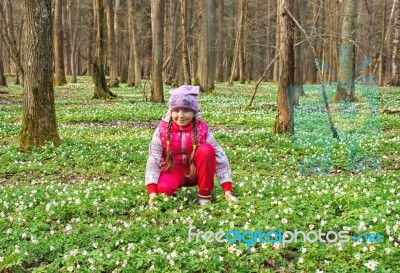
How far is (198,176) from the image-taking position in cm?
656

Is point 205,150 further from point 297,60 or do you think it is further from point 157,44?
point 157,44

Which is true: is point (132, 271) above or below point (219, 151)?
below

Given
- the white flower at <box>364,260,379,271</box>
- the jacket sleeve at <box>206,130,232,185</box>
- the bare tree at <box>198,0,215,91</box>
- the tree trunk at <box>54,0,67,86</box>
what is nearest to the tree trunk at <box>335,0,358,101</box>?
the bare tree at <box>198,0,215,91</box>

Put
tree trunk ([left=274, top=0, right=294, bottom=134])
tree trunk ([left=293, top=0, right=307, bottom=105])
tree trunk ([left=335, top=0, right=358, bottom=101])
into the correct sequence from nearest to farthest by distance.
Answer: tree trunk ([left=274, top=0, right=294, bottom=134])
tree trunk ([left=293, top=0, right=307, bottom=105])
tree trunk ([left=335, top=0, right=358, bottom=101])

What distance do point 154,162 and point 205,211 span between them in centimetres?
111

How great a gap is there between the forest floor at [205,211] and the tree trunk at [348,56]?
10177 millimetres

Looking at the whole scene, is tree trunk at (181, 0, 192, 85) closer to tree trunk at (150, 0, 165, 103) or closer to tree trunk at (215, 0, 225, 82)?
tree trunk at (150, 0, 165, 103)

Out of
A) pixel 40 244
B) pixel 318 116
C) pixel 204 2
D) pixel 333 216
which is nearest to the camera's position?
pixel 40 244

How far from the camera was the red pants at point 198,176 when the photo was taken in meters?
6.47

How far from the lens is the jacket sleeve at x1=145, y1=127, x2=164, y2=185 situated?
6.62m

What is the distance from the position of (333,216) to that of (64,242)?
11.3ft

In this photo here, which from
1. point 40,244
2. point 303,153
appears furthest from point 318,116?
point 40,244

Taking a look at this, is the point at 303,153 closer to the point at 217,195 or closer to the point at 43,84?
the point at 217,195

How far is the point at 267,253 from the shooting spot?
4.70 metres
